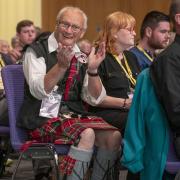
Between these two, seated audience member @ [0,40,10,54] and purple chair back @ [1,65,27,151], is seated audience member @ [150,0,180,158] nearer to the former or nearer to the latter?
purple chair back @ [1,65,27,151]

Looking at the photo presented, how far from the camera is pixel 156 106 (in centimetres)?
294

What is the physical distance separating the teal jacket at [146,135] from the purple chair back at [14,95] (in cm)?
82

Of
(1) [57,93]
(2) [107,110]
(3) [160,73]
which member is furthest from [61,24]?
(3) [160,73]

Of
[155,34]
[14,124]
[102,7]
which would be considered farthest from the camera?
[102,7]

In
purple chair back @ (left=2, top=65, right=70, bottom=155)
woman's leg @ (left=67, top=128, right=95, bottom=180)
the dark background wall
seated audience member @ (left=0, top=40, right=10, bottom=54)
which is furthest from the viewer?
the dark background wall

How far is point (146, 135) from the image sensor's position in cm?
303

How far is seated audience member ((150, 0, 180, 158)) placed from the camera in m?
2.82

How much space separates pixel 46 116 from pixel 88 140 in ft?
1.16

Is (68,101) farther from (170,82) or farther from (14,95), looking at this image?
(170,82)

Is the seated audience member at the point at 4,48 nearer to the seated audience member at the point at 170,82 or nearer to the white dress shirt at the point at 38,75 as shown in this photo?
the white dress shirt at the point at 38,75

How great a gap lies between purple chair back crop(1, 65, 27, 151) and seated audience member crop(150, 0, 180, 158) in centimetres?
101

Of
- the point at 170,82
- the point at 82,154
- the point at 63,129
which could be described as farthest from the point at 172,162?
the point at 63,129

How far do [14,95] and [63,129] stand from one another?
0.44m

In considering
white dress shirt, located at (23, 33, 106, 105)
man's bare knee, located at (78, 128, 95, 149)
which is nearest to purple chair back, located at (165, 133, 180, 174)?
man's bare knee, located at (78, 128, 95, 149)
